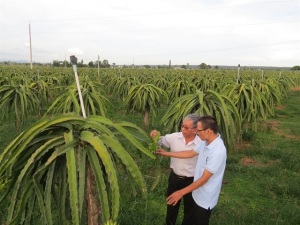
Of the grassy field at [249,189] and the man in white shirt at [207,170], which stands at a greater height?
the man in white shirt at [207,170]

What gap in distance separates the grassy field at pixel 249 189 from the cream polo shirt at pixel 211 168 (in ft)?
1.93

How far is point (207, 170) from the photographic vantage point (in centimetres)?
306

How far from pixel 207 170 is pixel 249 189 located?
2.83 metres

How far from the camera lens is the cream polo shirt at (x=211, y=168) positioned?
10.0 feet

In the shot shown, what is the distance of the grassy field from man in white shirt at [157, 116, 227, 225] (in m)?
0.57

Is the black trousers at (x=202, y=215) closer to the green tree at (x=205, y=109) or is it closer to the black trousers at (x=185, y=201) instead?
the black trousers at (x=185, y=201)

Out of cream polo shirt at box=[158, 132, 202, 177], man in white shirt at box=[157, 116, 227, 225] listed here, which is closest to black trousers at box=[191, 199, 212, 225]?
man in white shirt at box=[157, 116, 227, 225]

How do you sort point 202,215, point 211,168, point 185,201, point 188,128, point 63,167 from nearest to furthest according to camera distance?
1. point 63,167
2. point 211,168
3. point 202,215
4. point 188,128
5. point 185,201

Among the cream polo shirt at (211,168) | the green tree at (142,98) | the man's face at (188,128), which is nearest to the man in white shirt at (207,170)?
the cream polo shirt at (211,168)

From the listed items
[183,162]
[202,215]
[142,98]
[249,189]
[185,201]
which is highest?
[142,98]

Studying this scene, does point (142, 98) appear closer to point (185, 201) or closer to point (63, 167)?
point (185, 201)

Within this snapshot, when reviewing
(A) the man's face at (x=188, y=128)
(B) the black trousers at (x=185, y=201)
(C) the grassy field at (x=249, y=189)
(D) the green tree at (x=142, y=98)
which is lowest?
(C) the grassy field at (x=249, y=189)

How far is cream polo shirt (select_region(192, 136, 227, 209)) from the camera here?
305 centimetres

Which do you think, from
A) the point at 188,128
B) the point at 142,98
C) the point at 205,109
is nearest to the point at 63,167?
the point at 188,128
